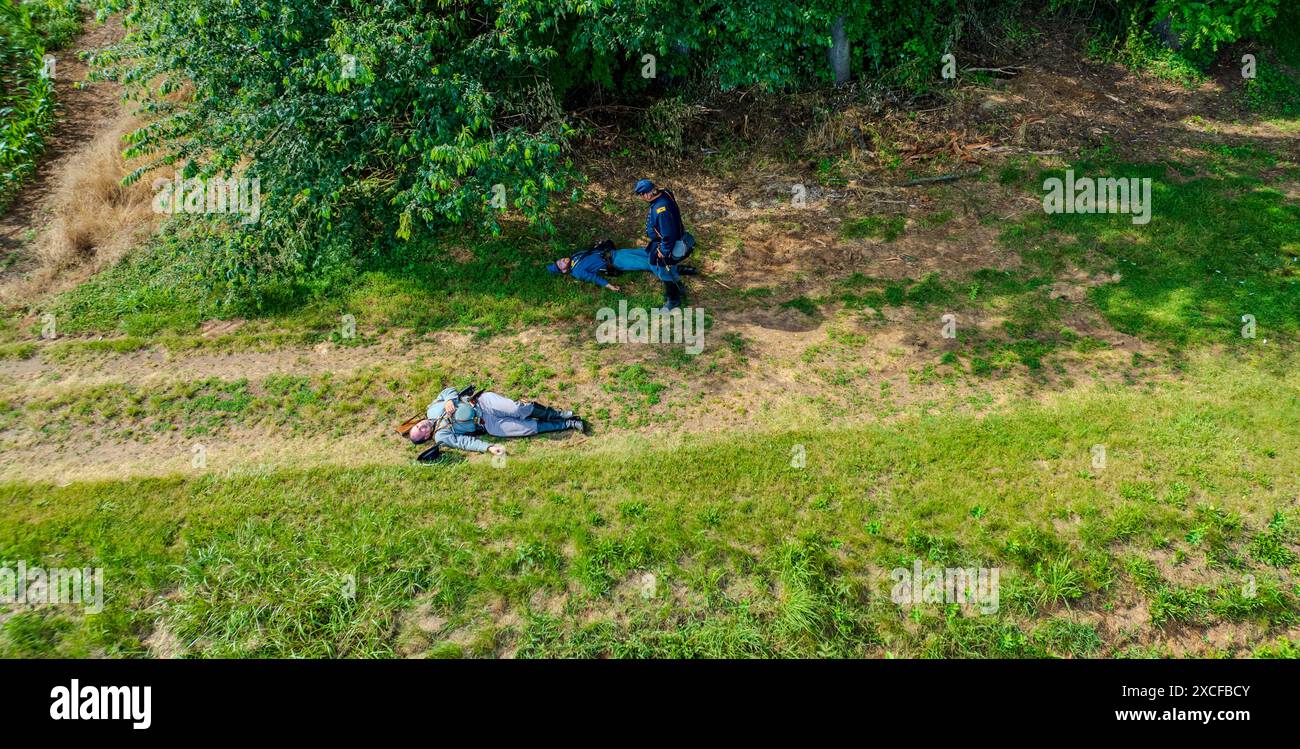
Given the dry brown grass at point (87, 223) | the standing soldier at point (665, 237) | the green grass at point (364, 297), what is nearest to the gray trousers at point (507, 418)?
the green grass at point (364, 297)

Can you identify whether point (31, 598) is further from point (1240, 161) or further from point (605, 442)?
point (1240, 161)

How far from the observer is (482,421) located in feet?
30.9

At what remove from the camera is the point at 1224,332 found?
1034cm

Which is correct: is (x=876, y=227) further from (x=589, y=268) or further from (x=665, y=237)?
(x=589, y=268)

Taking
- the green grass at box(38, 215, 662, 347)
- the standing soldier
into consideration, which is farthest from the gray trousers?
the standing soldier

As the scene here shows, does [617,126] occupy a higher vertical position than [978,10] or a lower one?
lower

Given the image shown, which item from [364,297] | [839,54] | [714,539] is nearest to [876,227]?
[839,54]

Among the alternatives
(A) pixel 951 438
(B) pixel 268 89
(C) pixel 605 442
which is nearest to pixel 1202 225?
(A) pixel 951 438

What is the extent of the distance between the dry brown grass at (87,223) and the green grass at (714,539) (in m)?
5.16

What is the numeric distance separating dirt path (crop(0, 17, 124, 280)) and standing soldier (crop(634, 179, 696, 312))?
1143 centimetres

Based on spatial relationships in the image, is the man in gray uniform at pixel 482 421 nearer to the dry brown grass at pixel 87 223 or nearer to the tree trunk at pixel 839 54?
the dry brown grass at pixel 87 223

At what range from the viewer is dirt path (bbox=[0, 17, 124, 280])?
13.2m

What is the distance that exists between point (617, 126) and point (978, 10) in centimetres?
919

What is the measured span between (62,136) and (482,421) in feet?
44.0
